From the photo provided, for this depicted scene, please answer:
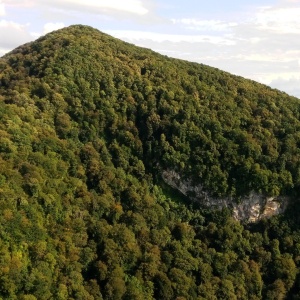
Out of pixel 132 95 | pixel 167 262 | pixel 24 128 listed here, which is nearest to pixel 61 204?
pixel 24 128

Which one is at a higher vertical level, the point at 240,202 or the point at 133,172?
the point at 133,172

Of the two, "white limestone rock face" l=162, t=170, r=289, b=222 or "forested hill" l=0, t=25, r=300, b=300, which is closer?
"forested hill" l=0, t=25, r=300, b=300

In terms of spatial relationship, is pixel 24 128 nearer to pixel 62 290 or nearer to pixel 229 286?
pixel 62 290

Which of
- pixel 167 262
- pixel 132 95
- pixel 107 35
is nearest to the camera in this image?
pixel 167 262

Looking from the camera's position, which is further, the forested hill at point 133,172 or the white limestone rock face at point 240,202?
the white limestone rock face at point 240,202
